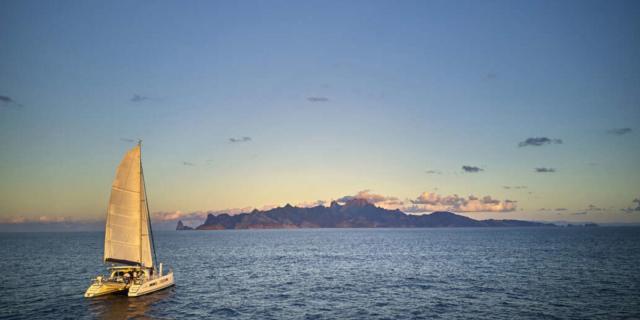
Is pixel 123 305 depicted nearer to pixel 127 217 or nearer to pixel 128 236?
pixel 128 236

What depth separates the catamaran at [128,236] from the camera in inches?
2087

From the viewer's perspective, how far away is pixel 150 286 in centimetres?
5428

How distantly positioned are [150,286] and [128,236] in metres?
6.93

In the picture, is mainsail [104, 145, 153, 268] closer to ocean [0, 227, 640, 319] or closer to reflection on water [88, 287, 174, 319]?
reflection on water [88, 287, 174, 319]

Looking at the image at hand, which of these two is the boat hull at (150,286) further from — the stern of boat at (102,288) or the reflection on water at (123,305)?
the stern of boat at (102,288)

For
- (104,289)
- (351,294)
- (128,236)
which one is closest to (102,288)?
(104,289)

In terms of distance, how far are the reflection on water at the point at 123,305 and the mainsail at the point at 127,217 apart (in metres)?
4.51

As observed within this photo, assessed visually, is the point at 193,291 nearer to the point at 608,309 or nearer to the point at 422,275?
the point at 422,275

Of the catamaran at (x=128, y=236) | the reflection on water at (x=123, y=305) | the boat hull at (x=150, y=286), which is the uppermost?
the catamaran at (x=128, y=236)

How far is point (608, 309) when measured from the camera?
4544 cm

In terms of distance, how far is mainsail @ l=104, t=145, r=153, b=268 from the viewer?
5331 centimetres

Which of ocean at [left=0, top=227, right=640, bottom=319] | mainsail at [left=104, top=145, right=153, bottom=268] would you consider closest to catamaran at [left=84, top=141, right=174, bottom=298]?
mainsail at [left=104, top=145, right=153, bottom=268]

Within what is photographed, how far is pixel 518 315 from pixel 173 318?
3432 centimetres

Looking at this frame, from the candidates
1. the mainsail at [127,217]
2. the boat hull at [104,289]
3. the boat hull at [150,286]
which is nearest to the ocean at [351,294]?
the boat hull at [150,286]
